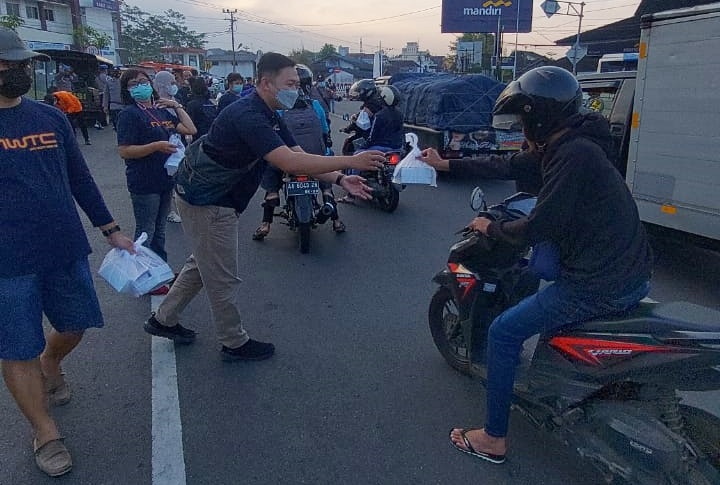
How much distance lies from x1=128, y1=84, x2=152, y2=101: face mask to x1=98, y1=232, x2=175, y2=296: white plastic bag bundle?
2.25 metres

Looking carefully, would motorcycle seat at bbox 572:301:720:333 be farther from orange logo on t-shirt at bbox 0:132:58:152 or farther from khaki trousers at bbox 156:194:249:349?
orange logo on t-shirt at bbox 0:132:58:152

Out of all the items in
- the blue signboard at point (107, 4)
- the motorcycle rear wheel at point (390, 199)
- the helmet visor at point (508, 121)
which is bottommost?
the motorcycle rear wheel at point (390, 199)

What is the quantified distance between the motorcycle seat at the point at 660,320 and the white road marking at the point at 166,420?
2050 millimetres

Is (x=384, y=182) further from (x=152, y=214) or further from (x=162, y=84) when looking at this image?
(x=152, y=214)

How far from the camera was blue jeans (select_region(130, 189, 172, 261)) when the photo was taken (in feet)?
17.6

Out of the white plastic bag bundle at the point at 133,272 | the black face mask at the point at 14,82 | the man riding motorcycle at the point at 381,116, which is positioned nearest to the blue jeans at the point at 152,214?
the white plastic bag bundle at the point at 133,272

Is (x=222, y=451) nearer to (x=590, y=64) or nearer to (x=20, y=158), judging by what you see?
(x=20, y=158)

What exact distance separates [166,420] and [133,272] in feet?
2.81

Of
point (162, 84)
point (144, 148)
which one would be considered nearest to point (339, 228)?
point (162, 84)

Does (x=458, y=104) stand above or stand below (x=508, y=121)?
below

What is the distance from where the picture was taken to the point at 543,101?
104 inches

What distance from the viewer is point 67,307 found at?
3.09m

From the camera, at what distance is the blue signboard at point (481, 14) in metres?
37.8

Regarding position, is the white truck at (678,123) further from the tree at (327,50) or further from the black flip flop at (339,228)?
the tree at (327,50)
